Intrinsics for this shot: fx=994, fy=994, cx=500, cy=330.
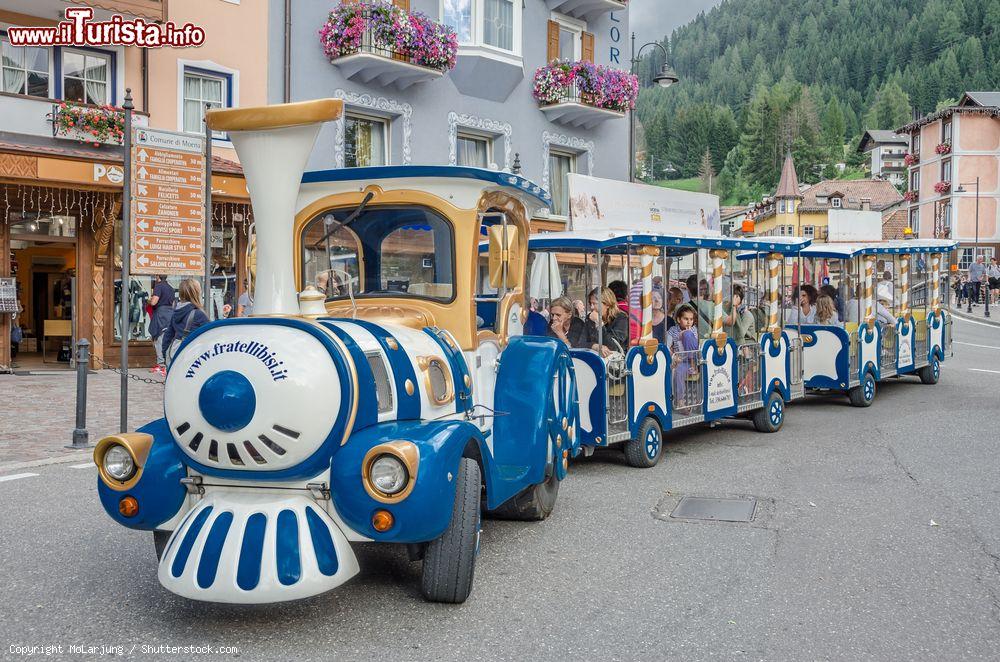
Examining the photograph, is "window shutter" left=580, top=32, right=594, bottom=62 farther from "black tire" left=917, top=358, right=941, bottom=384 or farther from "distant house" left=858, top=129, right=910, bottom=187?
"distant house" left=858, top=129, right=910, bottom=187

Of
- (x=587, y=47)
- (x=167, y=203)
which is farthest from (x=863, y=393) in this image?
(x=587, y=47)

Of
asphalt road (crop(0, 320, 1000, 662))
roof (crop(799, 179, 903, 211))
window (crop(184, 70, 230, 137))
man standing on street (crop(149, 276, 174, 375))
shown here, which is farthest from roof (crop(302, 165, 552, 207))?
roof (crop(799, 179, 903, 211))

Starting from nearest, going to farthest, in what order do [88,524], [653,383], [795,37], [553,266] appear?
[88,524] → [653,383] → [553,266] → [795,37]

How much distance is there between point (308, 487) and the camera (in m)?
4.37

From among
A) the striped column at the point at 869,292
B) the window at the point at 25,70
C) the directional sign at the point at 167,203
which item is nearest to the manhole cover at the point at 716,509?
the directional sign at the point at 167,203

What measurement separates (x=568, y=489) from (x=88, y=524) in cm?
354

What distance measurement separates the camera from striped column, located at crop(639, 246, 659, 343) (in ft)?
30.1

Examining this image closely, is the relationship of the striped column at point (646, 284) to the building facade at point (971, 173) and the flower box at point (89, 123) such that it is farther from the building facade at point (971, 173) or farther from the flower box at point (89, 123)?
the building facade at point (971, 173)

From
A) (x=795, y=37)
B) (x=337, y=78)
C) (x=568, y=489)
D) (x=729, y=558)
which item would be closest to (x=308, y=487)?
(x=729, y=558)

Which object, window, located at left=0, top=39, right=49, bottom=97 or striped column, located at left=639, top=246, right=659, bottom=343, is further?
window, located at left=0, top=39, right=49, bottom=97

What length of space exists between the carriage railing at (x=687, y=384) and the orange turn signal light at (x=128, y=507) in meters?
6.17

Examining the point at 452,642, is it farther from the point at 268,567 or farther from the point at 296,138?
the point at 296,138

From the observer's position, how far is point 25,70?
1562 centimetres

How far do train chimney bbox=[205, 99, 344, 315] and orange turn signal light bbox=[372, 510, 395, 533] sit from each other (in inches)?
46.9
